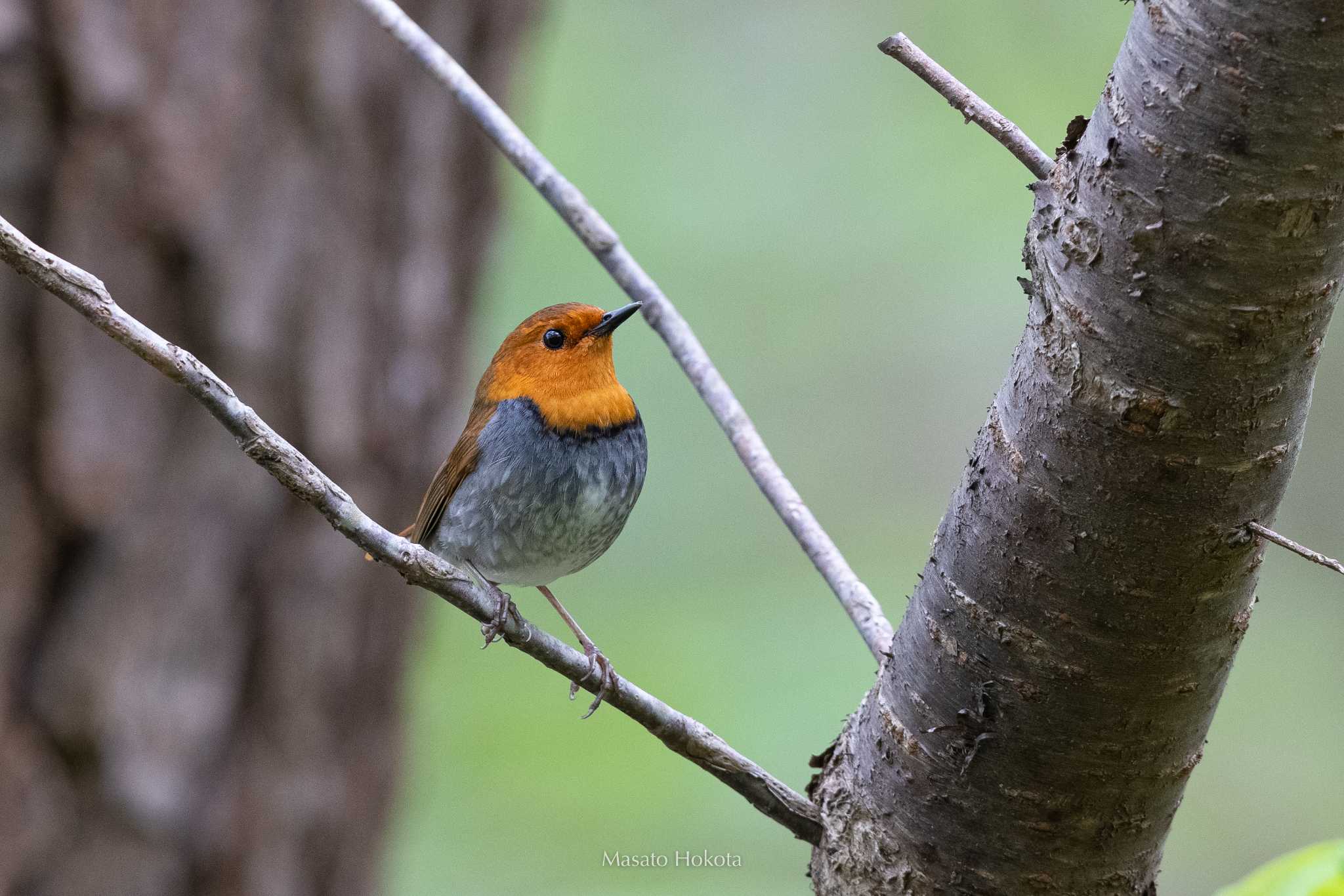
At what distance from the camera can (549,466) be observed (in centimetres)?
314

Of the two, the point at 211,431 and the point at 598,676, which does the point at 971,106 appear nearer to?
the point at 598,676

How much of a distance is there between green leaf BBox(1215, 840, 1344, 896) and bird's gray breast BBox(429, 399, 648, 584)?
5.79 ft

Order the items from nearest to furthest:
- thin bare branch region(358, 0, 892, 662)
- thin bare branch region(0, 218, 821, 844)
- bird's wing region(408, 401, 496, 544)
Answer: thin bare branch region(0, 218, 821, 844) < thin bare branch region(358, 0, 892, 662) < bird's wing region(408, 401, 496, 544)

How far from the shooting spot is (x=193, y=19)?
12.3 feet

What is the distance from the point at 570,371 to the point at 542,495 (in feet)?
→ 1.24

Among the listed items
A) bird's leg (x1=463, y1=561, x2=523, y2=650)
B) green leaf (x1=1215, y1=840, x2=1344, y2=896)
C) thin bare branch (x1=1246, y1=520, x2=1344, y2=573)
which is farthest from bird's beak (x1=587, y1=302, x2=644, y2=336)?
green leaf (x1=1215, y1=840, x2=1344, y2=896)

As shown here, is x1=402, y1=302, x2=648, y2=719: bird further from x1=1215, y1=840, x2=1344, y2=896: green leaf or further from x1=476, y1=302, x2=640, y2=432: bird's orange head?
x1=1215, y1=840, x2=1344, y2=896: green leaf

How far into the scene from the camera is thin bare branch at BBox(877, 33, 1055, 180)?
1563 millimetres

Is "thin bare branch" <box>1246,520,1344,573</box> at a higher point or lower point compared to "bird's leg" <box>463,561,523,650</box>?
lower

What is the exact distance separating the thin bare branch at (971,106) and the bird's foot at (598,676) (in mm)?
969

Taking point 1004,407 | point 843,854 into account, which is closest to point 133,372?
point 843,854

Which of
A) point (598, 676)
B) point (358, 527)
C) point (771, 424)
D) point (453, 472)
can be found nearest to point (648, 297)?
point (453, 472)

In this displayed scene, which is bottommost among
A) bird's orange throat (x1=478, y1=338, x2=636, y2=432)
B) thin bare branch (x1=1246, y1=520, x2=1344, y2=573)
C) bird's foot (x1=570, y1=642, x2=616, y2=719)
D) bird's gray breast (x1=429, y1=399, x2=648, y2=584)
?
thin bare branch (x1=1246, y1=520, x2=1344, y2=573)

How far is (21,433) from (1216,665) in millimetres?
3285
